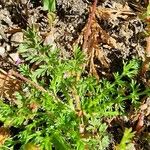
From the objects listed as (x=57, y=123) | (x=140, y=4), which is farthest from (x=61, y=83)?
(x=140, y=4)

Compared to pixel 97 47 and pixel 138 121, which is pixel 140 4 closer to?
pixel 97 47

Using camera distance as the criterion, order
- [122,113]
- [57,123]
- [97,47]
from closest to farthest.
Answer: [57,123] → [122,113] → [97,47]

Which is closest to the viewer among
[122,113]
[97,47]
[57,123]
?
[57,123]

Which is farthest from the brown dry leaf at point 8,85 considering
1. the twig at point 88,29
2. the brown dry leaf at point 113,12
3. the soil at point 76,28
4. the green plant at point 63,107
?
the brown dry leaf at point 113,12

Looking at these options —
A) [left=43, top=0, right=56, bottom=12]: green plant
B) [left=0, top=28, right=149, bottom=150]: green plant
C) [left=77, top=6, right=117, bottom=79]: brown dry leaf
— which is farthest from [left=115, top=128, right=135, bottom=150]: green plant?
[left=43, top=0, right=56, bottom=12]: green plant

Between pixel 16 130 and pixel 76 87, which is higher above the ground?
pixel 76 87
